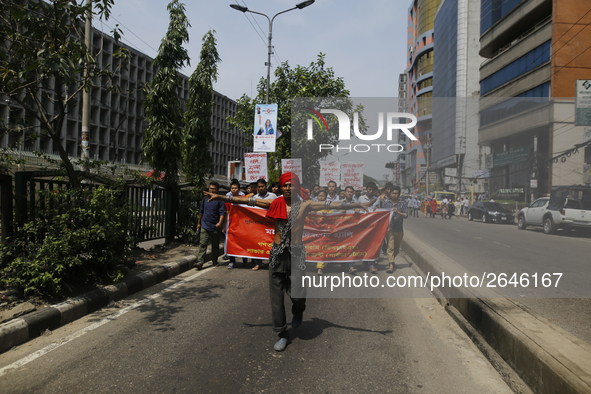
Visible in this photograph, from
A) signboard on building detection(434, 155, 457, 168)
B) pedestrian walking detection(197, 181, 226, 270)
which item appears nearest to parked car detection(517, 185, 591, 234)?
signboard on building detection(434, 155, 457, 168)

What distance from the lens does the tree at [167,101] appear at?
985 cm

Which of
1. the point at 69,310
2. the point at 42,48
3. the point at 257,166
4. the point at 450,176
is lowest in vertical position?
the point at 69,310

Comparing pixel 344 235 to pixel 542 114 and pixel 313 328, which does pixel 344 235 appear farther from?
pixel 542 114

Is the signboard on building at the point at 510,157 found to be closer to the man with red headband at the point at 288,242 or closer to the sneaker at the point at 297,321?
the man with red headband at the point at 288,242

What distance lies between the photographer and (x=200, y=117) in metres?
11.3

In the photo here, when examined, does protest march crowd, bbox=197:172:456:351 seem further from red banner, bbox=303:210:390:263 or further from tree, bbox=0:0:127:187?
tree, bbox=0:0:127:187

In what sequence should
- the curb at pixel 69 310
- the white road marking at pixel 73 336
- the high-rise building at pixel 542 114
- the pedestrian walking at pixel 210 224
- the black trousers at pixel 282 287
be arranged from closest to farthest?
1. the white road marking at pixel 73 336
2. the high-rise building at pixel 542 114
3. the curb at pixel 69 310
4. the black trousers at pixel 282 287
5. the pedestrian walking at pixel 210 224

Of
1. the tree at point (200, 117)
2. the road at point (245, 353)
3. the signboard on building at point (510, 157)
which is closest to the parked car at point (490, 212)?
the signboard on building at point (510, 157)

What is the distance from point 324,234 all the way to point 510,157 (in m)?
2.40

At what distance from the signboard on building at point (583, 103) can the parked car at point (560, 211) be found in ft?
1.95

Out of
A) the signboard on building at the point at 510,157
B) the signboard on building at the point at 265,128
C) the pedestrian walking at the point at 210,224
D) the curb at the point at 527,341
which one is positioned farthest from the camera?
the signboard on building at the point at 265,128

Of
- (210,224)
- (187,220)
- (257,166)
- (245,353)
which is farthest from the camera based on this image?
(257,166)

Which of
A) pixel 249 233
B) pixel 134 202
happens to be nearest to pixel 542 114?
pixel 249 233

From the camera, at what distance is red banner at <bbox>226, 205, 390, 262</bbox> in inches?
214
